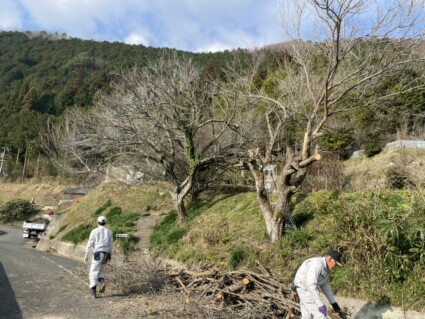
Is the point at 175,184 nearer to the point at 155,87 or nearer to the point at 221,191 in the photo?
the point at 221,191

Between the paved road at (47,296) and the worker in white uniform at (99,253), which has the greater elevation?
the worker in white uniform at (99,253)

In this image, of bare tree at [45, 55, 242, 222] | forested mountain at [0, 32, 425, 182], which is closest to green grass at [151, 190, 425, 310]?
forested mountain at [0, 32, 425, 182]

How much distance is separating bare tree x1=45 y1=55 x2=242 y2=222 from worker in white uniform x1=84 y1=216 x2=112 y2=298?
735 centimetres

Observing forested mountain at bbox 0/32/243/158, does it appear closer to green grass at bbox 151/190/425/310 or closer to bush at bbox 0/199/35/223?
bush at bbox 0/199/35/223

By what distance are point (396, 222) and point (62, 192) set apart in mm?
52675

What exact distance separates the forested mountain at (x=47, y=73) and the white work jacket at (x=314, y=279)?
33.5 m

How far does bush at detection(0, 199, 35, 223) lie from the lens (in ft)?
156

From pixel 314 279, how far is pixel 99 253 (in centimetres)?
524

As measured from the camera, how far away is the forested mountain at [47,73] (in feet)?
204

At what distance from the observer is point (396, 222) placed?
283 inches

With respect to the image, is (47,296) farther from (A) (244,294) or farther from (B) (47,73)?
(B) (47,73)

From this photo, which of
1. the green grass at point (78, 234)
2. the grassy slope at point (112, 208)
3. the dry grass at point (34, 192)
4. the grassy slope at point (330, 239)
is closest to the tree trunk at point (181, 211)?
the grassy slope at point (330, 239)

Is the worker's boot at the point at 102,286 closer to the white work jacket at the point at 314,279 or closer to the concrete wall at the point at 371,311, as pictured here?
the white work jacket at the point at 314,279

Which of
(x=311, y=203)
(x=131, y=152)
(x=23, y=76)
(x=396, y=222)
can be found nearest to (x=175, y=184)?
(x=131, y=152)
